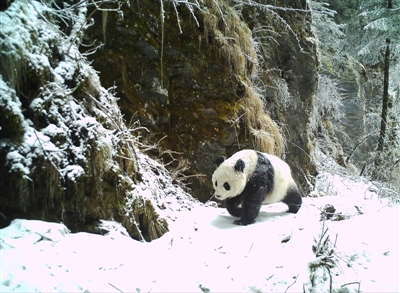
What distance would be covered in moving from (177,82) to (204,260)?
3.70 metres

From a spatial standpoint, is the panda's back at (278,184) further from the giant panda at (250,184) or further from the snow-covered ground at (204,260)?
the snow-covered ground at (204,260)

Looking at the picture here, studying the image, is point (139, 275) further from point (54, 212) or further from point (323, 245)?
point (323, 245)

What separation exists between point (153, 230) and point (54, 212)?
1.16m

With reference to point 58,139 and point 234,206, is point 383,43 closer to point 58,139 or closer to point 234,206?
point 234,206

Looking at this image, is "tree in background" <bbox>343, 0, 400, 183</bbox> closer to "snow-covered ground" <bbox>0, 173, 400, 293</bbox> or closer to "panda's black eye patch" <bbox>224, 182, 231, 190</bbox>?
"panda's black eye patch" <bbox>224, 182, 231, 190</bbox>

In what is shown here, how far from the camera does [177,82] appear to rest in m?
5.73

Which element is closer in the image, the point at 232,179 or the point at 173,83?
the point at 232,179

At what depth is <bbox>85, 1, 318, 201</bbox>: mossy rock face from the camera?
496 centimetres

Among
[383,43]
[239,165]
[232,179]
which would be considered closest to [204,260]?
[232,179]

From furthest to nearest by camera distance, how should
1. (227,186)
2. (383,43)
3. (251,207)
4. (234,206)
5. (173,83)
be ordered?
(383,43), (173,83), (234,206), (227,186), (251,207)

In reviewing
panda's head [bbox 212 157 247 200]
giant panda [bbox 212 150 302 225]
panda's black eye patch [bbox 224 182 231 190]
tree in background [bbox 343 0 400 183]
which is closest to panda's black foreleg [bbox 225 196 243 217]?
giant panda [bbox 212 150 302 225]

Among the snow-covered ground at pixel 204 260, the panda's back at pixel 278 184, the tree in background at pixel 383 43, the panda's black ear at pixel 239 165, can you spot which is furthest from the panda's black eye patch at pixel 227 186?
the tree in background at pixel 383 43

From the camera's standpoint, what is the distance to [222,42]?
6.04 m

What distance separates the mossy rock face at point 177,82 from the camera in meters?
4.96
